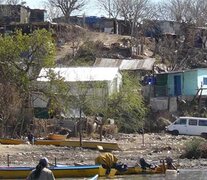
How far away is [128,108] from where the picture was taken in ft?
149

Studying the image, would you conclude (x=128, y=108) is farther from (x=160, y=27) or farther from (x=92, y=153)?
(x=160, y=27)

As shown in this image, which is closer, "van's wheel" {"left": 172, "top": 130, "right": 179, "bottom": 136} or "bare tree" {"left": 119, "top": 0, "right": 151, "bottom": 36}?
"van's wheel" {"left": 172, "top": 130, "right": 179, "bottom": 136}

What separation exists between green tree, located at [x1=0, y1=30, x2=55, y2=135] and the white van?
10117 mm

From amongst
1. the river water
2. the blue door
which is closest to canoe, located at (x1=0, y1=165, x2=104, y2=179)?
the river water

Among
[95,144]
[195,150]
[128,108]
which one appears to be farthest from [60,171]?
[128,108]

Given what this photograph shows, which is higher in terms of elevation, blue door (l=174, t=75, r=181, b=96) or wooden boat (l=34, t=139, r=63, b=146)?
blue door (l=174, t=75, r=181, b=96)

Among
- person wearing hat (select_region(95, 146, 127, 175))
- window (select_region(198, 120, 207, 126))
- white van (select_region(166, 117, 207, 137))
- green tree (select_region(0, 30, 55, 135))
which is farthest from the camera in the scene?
white van (select_region(166, 117, 207, 137))

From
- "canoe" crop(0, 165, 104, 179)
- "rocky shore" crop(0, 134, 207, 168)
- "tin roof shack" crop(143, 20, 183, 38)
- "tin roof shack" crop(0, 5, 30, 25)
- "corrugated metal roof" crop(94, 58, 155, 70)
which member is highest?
"tin roof shack" crop(0, 5, 30, 25)

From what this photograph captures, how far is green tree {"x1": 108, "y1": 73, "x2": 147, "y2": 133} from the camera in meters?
45.2

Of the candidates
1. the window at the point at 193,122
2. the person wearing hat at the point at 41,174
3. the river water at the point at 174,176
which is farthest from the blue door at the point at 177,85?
the person wearing hat at the point at 41,174

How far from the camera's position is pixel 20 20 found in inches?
2953

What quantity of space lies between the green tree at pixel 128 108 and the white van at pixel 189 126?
2.43m

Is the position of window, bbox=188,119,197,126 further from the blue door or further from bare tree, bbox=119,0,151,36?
bare tree, bbox=119,0,151,36

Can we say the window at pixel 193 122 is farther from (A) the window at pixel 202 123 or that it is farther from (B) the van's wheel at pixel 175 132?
(B) the van's wheel at pixel 175 132
